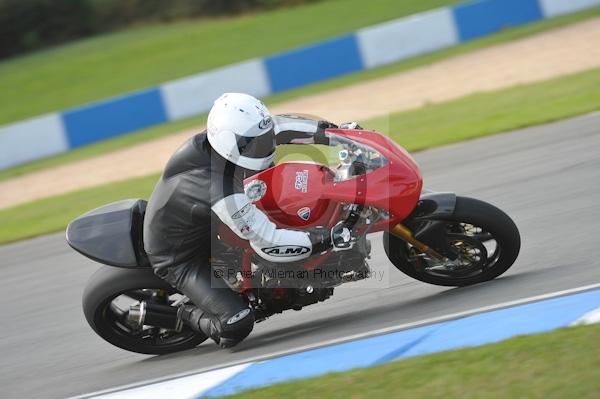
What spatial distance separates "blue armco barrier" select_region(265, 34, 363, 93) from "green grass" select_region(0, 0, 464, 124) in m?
2.41

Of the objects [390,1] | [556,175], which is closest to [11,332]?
[556,175]

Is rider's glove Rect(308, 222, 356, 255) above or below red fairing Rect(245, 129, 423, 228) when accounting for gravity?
below

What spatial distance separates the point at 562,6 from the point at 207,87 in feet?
22.1

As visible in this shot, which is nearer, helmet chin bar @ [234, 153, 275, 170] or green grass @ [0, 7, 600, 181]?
helmet chin bar @ [234, 153, 275, 170]

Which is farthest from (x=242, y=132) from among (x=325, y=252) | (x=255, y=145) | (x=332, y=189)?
(x=325, y=252)

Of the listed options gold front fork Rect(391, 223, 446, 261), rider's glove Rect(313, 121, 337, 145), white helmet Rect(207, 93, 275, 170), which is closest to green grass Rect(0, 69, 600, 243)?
gold front fork Rect(391, 223, 446, 261)

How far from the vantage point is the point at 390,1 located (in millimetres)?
21281

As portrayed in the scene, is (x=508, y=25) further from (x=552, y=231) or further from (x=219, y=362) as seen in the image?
(x=219, y=362)

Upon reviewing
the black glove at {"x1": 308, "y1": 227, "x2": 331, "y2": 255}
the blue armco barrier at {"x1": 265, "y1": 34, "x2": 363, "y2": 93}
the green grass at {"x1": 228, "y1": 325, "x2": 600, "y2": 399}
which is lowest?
the blue armco barrier at {"x1": 265, "y1": 34, "x2": 363, "y2": 93}

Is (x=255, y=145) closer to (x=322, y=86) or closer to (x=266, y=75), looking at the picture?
(x=322, y=86)

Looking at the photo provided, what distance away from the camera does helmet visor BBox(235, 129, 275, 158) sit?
5.01 meters

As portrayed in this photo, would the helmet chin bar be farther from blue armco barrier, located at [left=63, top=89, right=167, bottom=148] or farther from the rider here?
blue armco barrier, located at [left=63, top=89, right=167, bottom=148]

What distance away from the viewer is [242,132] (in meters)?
4.98

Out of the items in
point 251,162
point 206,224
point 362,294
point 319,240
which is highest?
point 251,162
